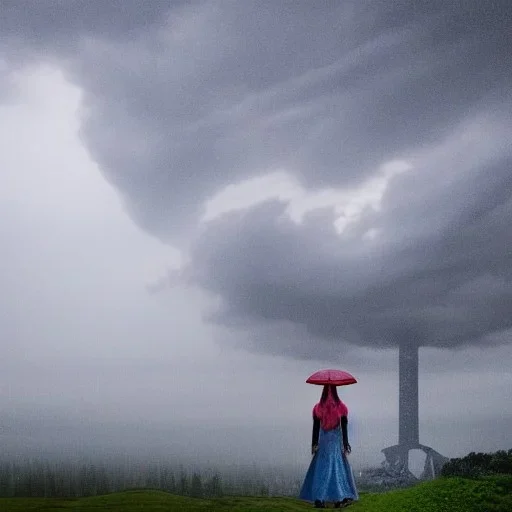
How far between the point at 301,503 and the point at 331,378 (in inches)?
218

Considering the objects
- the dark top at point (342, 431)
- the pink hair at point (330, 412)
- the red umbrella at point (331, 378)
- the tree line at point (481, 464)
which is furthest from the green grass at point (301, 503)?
the tree line at point (481, 464)

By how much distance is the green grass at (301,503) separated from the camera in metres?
21.8

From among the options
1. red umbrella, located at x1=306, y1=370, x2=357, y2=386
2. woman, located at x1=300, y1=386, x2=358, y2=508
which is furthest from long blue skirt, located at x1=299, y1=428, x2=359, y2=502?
red umbrella, located at x1=306, y1=370, x2=357, y2=386

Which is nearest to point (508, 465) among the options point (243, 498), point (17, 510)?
point (243, 498)

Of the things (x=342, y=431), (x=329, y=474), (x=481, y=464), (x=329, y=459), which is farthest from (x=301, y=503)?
(x=481, y=464)

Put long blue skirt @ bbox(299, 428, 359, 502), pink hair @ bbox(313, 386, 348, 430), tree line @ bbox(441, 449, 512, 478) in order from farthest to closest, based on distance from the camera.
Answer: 1. tree line @ bbox(441, 449, 512, 478)
2. pink hair @ bbox(313, 386, 348, 430)
3. long blue skirt @ bbox(299, 428, 359, 502)

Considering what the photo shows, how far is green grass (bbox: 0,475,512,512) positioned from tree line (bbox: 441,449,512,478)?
753 cm

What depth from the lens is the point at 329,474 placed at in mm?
18797

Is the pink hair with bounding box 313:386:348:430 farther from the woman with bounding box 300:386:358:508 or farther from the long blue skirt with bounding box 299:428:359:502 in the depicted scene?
the long blue skirt with bounding box 299:428:359:502

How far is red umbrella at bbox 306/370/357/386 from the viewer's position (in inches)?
719

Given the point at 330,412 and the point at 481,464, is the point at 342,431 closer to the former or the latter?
the point at 330,412

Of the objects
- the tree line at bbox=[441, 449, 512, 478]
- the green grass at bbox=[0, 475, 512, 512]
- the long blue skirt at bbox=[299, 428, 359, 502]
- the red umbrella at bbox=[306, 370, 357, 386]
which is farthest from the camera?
the tree line at bbox=[441, 449, 512, 478]

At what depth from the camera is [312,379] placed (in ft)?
60.8

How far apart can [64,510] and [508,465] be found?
20080 millimetres
